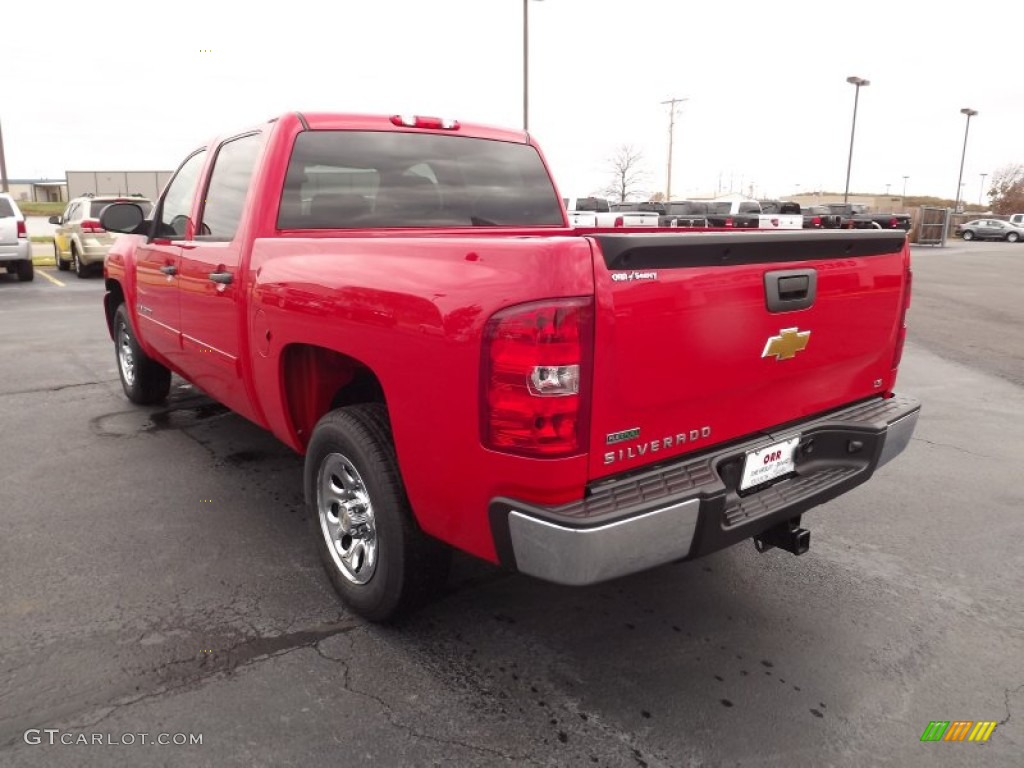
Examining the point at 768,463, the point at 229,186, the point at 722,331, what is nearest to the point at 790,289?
the point at 722,331

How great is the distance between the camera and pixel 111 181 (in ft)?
233

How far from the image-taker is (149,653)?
9.09 ft

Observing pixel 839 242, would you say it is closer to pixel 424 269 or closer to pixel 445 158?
pixel 424 269

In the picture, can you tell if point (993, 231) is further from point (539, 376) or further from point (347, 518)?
point (539, 376)

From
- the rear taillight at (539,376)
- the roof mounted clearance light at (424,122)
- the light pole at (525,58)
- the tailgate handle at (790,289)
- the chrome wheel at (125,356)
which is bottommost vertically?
the chrome wheel at (125,356)

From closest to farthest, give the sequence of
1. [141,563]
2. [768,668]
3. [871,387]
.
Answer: [768,668], [871,387], [141,563]

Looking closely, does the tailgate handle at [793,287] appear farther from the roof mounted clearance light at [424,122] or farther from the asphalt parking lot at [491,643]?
the roof mounted clearance light at [424,122]

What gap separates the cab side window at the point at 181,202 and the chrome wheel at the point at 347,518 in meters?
1.94

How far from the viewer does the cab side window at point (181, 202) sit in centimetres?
444

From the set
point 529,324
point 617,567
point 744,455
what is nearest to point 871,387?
point 744,455

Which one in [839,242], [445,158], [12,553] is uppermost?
[445,158]

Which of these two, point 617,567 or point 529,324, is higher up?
point 529,324

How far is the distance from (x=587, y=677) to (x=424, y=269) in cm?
150

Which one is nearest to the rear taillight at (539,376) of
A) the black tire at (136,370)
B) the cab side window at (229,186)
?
the cab side window at (229,186)
